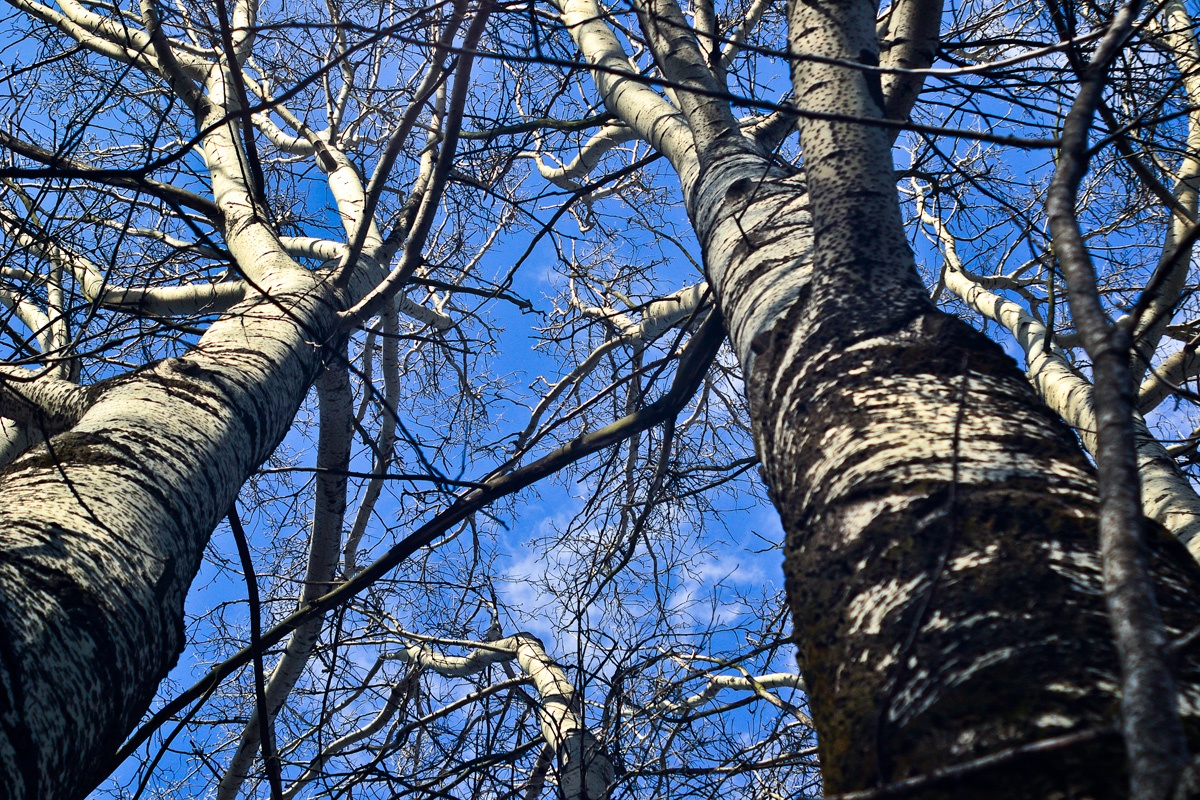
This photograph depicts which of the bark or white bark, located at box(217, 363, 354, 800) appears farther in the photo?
white bark, located at box(217, 363, 354, 800)

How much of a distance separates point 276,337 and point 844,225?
1.52 m

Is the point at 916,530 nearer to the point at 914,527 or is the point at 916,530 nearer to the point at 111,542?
the point at 914,527

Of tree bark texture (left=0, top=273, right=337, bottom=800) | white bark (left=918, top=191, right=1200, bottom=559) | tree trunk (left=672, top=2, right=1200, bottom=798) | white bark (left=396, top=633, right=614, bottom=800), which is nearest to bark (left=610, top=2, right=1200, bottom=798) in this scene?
tree trunk (left=672, top=2, right=1200, bottom=798)

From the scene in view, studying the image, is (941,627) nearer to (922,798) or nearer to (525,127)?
(922,798)

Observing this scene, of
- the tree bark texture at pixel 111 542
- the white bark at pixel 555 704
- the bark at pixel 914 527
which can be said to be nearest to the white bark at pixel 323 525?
the white bark at pixel 555 704

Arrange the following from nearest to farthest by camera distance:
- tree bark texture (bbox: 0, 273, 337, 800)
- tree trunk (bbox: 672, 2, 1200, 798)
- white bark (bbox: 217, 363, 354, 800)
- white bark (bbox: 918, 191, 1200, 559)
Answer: tree trunk (bbox: 672, 2, 1200, 798), tree bark texture (bbox: 0, 273, 337, 800), white bark (bbox: 918, 191, 1200, 559), white bark (bbox: 217, 363, 354, 800)

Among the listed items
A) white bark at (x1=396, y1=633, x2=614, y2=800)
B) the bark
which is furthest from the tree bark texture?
white bark at (x1=396, y1=633, x2=614, y2=800)

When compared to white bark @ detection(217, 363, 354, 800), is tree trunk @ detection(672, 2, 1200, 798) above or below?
below

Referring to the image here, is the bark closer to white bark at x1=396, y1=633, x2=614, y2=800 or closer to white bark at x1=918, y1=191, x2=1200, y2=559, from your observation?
white bark at x1=918, y1=191, x2=1200, y2=559

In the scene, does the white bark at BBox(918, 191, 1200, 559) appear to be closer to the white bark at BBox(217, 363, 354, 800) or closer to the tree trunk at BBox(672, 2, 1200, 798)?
the tree trunk at BBox(672, 2, 1200, 798)

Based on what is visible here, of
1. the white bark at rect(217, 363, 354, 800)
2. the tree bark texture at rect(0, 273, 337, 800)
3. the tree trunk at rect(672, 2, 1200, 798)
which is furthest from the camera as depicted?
the white bark at rect(217, 363, 354, 800)

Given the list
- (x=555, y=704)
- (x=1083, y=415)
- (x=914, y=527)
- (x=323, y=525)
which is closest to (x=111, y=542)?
(x=914, y=527)

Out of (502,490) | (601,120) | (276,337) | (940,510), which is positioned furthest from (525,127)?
(940,510)

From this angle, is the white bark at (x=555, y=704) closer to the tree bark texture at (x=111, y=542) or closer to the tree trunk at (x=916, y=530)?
the tree bark texture at (x=111, y=542)
